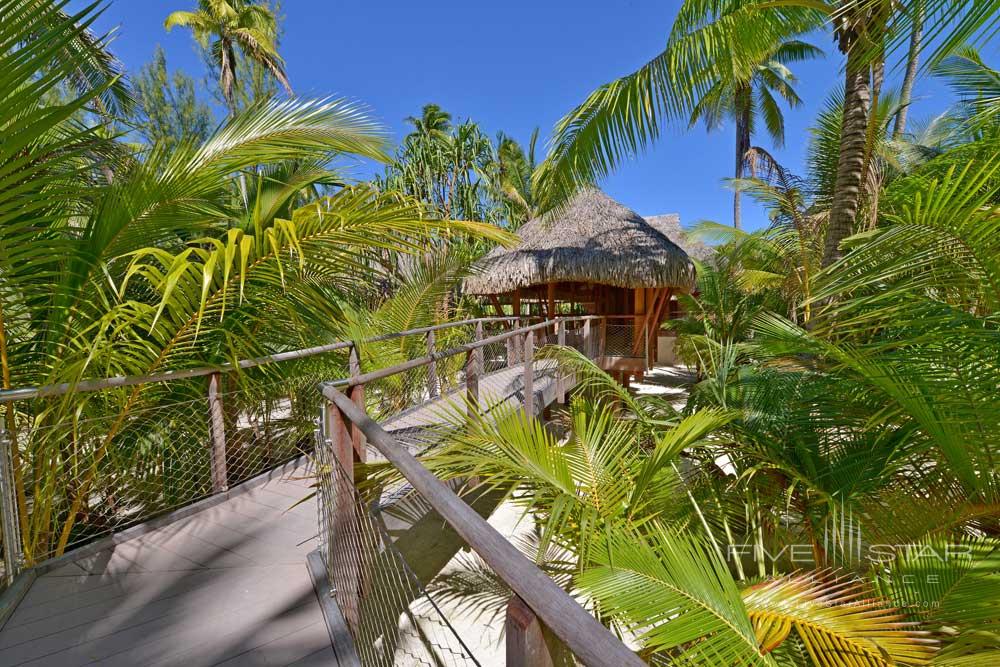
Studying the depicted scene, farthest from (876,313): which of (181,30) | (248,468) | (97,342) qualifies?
(181,30)

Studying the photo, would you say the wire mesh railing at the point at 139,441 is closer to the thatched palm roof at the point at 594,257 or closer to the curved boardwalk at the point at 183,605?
the curved boardwalk at the point at 183,605

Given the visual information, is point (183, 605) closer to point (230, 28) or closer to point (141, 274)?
point (141, 274)

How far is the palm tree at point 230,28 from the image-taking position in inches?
464

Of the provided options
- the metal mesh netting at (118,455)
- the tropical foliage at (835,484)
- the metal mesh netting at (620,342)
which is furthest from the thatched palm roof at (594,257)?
the metal mesh netting at (118,455)

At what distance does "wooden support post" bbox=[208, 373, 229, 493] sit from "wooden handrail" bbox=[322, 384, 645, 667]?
235 centimetres

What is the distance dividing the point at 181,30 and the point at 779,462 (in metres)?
20.1

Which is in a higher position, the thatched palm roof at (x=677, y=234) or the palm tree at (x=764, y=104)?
the palm tree at (x=764, y=104)

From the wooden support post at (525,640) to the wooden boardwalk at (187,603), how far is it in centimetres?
131

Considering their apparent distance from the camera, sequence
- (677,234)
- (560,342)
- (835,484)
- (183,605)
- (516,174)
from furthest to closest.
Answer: (516,174) < (677,234) < (560,342) < (835,484) < (183,605)

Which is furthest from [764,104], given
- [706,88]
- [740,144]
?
[706,88]

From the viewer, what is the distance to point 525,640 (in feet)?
2.07

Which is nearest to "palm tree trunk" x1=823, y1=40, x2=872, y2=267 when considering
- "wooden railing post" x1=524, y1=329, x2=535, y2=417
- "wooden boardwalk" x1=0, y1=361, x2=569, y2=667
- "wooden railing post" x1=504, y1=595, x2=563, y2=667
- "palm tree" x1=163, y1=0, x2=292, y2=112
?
"wooden railing post" x1=524, y1=329, x2=535, y2=417

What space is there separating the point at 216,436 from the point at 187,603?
1.22 meters

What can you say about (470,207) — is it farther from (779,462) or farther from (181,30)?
(779,462)
